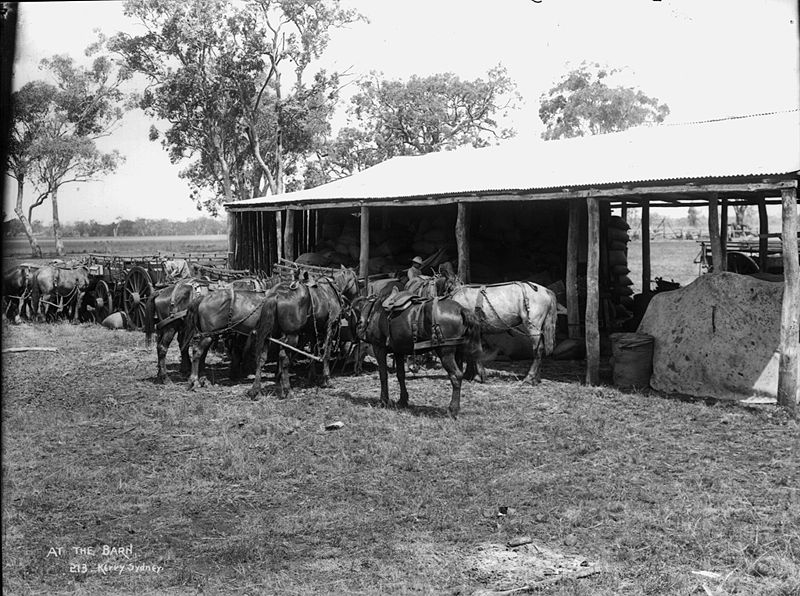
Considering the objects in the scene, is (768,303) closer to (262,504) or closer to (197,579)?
(262,504)

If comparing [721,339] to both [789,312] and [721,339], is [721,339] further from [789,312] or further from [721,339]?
[789,312]

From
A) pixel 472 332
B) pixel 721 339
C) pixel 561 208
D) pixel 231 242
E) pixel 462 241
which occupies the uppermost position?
pixel 561 208

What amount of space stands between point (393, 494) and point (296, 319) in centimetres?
478

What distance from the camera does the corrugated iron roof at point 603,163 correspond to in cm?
1215

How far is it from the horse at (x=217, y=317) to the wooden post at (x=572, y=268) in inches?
235

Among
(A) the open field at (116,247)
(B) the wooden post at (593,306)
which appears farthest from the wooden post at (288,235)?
(B) the wooden post at (593,306)

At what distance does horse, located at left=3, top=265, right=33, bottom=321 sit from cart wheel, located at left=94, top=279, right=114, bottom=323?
1945 millimetres

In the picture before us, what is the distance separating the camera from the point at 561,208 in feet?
61.8

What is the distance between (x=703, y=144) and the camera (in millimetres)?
14570

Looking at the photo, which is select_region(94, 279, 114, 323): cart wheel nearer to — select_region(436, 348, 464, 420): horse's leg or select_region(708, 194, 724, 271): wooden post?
select_region(436, 348, 464, 420): horse's leg

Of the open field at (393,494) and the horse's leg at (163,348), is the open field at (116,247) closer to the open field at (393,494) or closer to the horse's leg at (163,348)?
the horse's leg at (163,348)

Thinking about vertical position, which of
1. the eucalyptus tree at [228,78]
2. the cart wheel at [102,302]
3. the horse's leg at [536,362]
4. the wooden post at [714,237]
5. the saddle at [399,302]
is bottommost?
the horse's leg at [536,362]

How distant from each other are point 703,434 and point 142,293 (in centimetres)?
1413

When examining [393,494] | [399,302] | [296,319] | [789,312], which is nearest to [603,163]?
[789,312]
